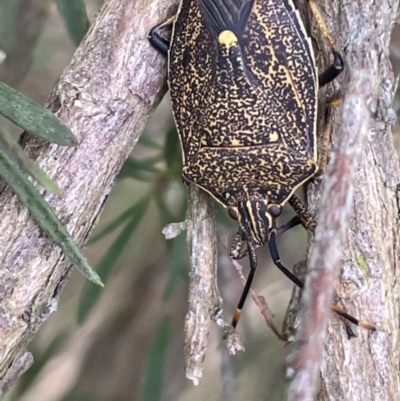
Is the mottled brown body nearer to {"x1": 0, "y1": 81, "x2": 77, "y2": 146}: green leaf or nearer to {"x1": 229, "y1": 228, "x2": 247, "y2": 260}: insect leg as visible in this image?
{"x1": 229, "y1": 228, "x2": 247, "y2": 260}: insect leg

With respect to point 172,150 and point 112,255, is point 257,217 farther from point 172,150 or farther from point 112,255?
point 112,255

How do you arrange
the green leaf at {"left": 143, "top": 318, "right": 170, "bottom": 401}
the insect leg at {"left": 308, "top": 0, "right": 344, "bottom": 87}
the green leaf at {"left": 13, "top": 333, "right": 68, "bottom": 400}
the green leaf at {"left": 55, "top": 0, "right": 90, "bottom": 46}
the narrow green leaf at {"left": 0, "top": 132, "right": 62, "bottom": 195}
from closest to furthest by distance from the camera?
the narrow green leaf at {"left": 0, "top": 132, "right": 62, "bottom": 195}, the insect leg at {"left": 308, "top": 0, "right": 344, "bottom": 87}, the green leaf at {"left": 55, "top": 0, "right": 90, "bottom": 46}, the green leaf at {"left": 143, "top": 318, "right": 170, "bottom": 401}, the green leaf at {"left": 13, "top": 333, "right": 68, "bottom": 400}

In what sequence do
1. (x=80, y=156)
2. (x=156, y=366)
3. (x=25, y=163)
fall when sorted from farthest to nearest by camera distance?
(x=156, y=366), (x=80, y=156), (x=25, y=163)

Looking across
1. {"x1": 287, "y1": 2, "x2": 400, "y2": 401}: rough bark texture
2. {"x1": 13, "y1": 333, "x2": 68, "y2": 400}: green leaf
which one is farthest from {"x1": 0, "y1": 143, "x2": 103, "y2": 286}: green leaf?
{"x1": 13, "y1": 333, "x2": 68, "y2": 400}: green leaf

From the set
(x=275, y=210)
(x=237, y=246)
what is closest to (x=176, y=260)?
(x=237, y=246)

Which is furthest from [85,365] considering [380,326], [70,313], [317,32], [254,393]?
[317,32]

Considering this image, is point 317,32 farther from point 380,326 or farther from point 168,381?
point 168,381
